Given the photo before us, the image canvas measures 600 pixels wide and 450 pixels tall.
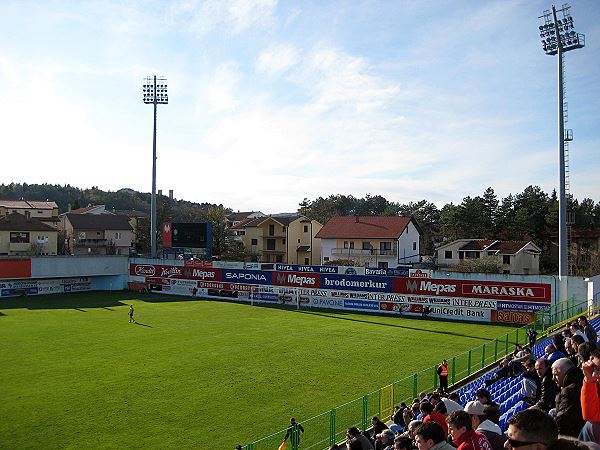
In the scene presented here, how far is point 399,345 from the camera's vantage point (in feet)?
93.7

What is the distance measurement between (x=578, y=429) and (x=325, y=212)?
324 ft

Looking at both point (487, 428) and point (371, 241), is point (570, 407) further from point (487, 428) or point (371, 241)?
point (371, 241)

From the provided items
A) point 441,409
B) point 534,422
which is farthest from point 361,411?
point 534,422

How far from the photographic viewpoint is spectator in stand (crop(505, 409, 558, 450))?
306 centimetres

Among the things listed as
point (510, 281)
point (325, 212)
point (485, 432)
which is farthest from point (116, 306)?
point (325, 212)

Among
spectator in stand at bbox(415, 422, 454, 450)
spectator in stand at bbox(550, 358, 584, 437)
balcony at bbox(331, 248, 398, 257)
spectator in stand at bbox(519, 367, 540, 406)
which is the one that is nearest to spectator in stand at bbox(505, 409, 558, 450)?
spectator in stand at bbox(415, 422, 454, 450)

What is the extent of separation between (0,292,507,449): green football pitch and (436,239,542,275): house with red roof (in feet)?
66.3

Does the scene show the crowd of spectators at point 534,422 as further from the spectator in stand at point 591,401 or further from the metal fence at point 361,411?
the metal fence at point 361,411

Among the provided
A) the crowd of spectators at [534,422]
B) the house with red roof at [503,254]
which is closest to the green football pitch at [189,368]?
the crowd of spectators at [534,422]

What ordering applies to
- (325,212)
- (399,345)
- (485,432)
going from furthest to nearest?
1. (325,212)
2. (399,345)
3. (485,432)

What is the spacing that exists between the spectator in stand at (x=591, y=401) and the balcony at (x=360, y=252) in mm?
52568

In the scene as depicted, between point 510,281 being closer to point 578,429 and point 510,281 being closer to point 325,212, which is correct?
point 578,429

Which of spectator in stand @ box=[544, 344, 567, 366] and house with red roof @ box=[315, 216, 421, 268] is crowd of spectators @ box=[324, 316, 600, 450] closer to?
spectator in stand @ box=[544, 344, 567, 366]

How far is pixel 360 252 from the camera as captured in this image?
59.2 meters
